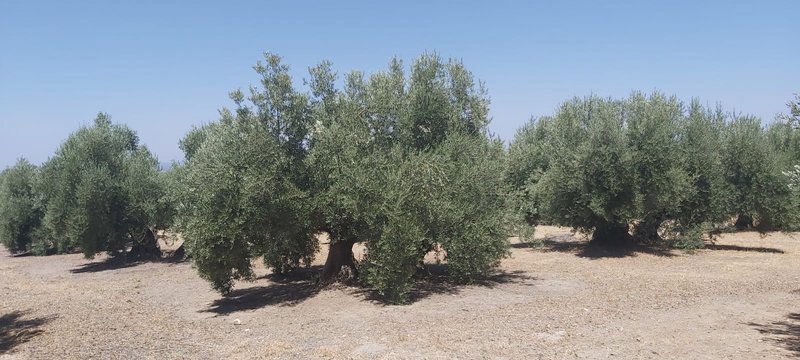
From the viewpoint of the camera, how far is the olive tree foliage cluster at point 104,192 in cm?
2641

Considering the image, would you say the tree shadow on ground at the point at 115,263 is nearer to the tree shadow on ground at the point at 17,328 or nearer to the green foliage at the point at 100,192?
the green foliage at the point at 100,192

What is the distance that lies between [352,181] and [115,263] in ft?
68.3

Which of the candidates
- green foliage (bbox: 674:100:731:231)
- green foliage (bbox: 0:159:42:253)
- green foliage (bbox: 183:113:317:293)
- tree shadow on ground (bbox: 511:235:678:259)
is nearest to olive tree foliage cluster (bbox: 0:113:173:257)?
green foliage (bbox: 0:159:42:253)

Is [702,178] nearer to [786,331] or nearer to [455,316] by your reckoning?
[786,331]

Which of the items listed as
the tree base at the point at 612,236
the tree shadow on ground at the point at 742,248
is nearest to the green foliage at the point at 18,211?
the tree base at the point at 612,236

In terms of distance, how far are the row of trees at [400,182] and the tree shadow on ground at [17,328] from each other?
170 inches

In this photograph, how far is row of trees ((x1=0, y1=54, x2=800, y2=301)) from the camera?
589 inches

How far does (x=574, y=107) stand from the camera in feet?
106

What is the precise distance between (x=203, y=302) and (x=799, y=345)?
15.4 m

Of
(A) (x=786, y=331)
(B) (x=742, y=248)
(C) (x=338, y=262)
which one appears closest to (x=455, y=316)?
(C) (x=338, y=262)

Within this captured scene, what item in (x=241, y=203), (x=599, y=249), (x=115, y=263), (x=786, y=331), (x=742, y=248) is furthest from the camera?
(x=115, y=263)

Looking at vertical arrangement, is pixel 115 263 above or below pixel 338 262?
below

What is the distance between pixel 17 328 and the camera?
14.3 metres

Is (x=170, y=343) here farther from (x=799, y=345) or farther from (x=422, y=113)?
(x=799, y=345)
